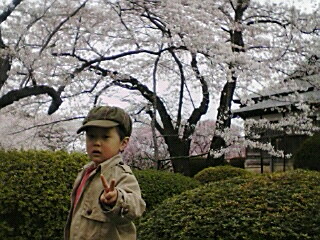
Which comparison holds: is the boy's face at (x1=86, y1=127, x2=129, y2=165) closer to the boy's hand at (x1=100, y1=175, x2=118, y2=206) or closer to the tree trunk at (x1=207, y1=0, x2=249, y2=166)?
the boy's hand at (x1=100, y1=175, x2=118, y2=206)

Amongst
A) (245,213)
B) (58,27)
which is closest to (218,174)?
(58,27)

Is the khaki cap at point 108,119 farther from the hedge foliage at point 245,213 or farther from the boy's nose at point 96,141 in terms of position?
the hedge foliage at point 245,213

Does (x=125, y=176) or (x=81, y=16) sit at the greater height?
(x=81, y=16)

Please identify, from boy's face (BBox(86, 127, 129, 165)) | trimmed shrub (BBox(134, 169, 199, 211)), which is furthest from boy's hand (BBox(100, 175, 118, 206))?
trimmed shrub (BBox(134, 169, 199, 211))

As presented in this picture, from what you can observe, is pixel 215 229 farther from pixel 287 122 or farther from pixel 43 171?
pixel 287 122

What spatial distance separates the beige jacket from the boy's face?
0.04 metres

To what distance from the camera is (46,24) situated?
472 inches

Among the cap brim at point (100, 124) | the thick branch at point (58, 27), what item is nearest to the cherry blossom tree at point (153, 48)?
the thick branch at point (58, 27)

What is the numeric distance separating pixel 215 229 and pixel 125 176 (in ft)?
7.73

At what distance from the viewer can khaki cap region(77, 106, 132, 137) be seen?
2793mm

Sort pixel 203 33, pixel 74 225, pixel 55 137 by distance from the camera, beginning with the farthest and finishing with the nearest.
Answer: pixel 55 137 < pixel 203 33 < pixel 74 225

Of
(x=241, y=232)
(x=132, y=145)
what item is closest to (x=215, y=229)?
(x=241, y=232)

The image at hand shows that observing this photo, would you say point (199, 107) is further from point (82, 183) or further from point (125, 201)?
point (125, 201)

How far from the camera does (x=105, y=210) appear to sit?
2494 millimetres
